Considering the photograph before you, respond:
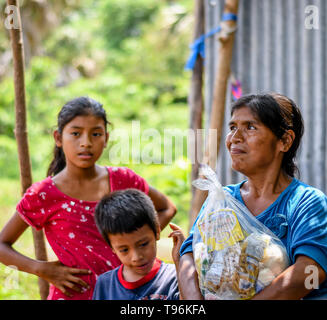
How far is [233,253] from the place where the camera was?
175 centimetres

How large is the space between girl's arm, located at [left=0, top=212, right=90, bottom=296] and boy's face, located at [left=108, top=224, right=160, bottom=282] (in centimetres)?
32

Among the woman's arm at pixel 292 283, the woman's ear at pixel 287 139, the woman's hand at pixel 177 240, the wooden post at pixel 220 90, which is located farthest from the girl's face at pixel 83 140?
the wooden post at pixel 220 90

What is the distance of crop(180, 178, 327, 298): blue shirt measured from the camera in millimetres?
1758

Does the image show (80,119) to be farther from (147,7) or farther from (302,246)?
(147,7)

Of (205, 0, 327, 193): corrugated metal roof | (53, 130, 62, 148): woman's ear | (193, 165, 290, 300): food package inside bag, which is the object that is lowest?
(193, 165, 290, 300): food package inside bag

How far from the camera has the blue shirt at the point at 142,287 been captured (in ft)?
6.86

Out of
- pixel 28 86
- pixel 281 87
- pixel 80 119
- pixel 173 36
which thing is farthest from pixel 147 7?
pixel 80 119

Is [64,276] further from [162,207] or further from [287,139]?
[287,139]

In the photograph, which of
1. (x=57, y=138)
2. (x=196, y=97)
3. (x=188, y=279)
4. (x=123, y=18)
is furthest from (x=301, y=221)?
(x=123, y=18)

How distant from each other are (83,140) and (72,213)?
384 millimetres

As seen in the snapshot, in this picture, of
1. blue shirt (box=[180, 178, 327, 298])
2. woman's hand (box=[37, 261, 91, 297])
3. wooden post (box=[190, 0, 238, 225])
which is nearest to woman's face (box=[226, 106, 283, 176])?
blue shirt (box=[180, 178, 327, 298])

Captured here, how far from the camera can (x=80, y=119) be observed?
2508 millimetres

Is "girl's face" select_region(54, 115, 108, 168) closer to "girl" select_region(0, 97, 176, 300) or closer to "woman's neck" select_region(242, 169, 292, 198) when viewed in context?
"girl" select_region(0, 97, 176, 300)

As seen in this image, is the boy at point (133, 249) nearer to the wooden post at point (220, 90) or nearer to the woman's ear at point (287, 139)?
the woman's ear at point (287, 139)
